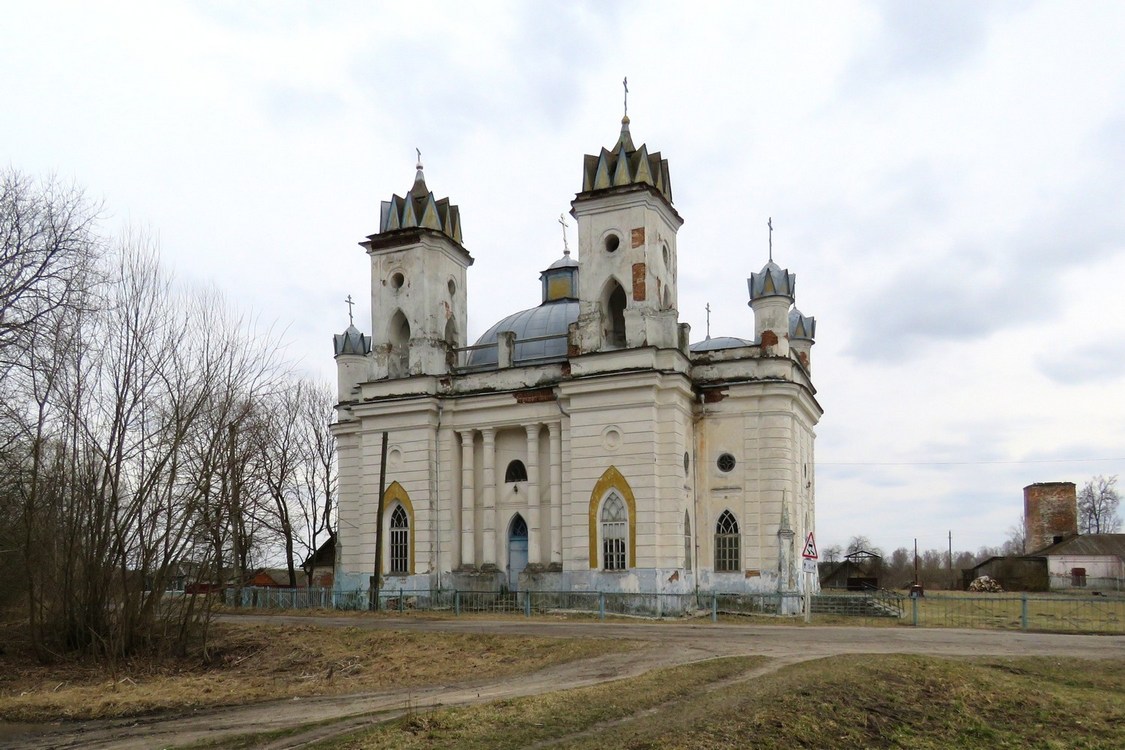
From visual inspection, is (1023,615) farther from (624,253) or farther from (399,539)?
(399,539)

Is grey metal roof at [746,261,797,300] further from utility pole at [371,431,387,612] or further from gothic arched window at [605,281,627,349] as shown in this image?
utility pole at [371,431,387,612]

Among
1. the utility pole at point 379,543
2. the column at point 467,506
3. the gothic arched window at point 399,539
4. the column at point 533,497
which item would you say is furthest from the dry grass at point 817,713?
the gothic arched window at point 399,539

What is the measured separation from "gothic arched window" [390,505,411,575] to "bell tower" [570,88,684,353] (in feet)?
28.3

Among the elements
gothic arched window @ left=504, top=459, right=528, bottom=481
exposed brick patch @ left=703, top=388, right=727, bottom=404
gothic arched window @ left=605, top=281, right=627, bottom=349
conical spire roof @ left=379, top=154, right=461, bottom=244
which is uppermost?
conical spire roof @ left=379, top=154, right=461, bottom=244

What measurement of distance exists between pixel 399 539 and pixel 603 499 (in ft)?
25.9

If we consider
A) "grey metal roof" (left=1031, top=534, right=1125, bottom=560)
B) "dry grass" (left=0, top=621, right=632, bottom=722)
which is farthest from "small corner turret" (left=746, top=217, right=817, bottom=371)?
"grey metal roof" (left=1031, top=534, right=1125, bottom=560)

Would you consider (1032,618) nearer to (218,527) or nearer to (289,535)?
(218,527)

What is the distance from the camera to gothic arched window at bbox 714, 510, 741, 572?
3091 centimetres

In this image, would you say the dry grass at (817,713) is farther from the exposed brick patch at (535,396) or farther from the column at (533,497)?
the exposed brick patch at (535,396)

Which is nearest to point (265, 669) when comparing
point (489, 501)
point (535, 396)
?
point (489, 501)

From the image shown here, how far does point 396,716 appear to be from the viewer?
1185 centimetres

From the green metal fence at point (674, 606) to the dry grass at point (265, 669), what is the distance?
6575 mm

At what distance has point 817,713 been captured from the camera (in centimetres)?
1226

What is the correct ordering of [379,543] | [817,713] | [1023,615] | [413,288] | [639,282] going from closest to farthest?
1. [817,713]
2. [1023,615]
3. [639,282]
4. [379,543]
5. [413,288]
